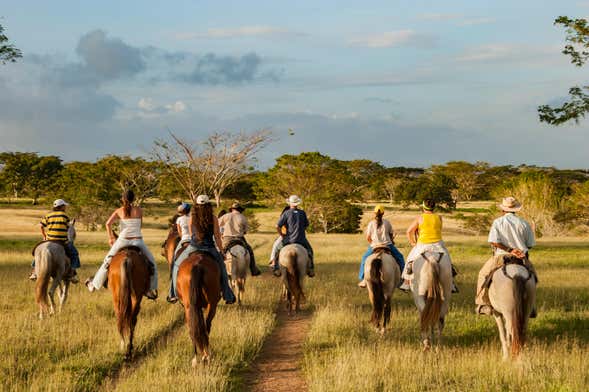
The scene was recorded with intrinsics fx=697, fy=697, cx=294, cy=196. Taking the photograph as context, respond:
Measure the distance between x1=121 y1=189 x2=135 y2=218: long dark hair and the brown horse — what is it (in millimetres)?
628

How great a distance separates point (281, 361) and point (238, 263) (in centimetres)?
560

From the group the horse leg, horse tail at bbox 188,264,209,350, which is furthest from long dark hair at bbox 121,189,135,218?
the horse leg

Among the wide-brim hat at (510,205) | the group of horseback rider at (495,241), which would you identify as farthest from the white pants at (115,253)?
the wide-brim hat at (510,205)

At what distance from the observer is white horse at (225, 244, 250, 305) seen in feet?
51.8

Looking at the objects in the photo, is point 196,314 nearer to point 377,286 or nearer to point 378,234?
point 377,286

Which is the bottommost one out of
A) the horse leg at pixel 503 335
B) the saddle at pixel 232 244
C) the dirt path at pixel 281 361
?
the dirt path at pixel 281 361

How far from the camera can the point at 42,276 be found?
1387 cm

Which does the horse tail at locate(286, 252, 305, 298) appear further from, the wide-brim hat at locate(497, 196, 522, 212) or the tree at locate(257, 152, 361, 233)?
the tree at locate(257, 152, 361, 233)

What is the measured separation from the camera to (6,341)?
434 inches

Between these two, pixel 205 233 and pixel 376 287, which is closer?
pixel 205 233

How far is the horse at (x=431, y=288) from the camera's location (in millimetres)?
10664

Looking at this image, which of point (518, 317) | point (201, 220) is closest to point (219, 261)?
point (201, 220)

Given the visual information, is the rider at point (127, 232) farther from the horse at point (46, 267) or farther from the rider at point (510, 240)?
the rider at point (510, 240)

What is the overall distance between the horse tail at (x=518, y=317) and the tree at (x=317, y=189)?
5148 centimetres
